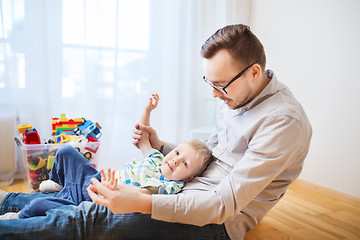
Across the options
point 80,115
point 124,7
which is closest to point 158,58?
point 124,7

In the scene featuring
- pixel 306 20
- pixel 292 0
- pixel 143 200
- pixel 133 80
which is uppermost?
pixel 292 0

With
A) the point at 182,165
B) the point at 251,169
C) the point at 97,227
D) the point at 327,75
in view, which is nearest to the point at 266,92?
the point at 251,169

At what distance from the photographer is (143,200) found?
3.00 ft

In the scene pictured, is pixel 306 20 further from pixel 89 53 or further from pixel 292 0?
pixel 89 53

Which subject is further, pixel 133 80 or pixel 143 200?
pixel 133 80

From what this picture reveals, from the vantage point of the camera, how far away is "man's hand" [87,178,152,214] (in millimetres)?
885

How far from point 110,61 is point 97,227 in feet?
5.15

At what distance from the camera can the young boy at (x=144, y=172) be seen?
1185 millimetres

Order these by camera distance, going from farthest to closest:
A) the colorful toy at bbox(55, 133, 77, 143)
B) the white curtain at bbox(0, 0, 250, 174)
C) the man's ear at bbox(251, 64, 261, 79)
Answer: the white curtain at bbox(0, 0, 250, 174) → the colorful toy at bbox(55, 133, 77, 143) → the man's ear at bbox(251, 64, 261, 79)

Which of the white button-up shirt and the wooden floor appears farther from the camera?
the wooden floor

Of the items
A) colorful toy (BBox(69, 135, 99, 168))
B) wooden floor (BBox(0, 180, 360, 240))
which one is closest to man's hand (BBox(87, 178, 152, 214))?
wooden floor (BBox(0, 180, 360, 240))

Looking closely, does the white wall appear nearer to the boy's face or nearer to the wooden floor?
the wooden floor

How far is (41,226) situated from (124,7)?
6.12 ft

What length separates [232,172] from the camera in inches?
39.0
